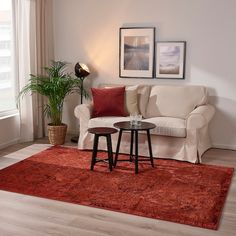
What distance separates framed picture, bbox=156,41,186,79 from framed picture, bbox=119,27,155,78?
0.10 metres

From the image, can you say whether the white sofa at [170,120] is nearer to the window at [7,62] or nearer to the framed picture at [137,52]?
the framed picture at [137,52]

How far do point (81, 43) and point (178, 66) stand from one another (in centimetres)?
159

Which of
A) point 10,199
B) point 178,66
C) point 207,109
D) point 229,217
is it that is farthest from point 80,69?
point 229,217

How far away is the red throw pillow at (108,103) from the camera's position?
4852 millimetres

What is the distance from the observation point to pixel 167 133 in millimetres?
4367

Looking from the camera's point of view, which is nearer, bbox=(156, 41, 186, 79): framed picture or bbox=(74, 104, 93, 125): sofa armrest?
bbox=(74, 104, 93, 125): sofa armrest

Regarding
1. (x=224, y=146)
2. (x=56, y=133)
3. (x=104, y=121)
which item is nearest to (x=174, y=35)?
(x=104, y=121)

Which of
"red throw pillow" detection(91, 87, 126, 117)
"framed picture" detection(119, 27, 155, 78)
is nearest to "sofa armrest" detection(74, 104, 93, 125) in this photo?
"red throw pillow" detection(91, 87, 126, 117)

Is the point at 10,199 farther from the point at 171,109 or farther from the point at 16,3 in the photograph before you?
the point at 16,3

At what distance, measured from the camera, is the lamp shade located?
5305 mm

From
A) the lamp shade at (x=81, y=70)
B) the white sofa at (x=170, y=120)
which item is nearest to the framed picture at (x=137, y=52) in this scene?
the white sofa at (x=170, y=120)

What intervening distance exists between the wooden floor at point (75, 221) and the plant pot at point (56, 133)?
1785 mm

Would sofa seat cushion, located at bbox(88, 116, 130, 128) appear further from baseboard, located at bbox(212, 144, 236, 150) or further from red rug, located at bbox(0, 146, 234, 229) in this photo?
baseboard, located at bbox(212, 144, 236, 150)

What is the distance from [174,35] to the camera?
5090 millimetres
